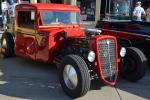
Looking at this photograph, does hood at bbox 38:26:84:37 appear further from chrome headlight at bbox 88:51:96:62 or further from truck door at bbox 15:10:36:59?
chrome headlight at bbox 88:51:96:62

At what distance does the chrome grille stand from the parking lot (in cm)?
35

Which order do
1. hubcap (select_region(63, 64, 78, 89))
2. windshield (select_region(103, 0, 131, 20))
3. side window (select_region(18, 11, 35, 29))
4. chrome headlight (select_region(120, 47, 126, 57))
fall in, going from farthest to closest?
windshield (select_region(103, 0, 131, 20))
side window (select_region(18, 11, 35, 29))
chrome headlight (select_region(120, 47, 126, 57))
hubcap (select_region(63, 64, 78, 89))

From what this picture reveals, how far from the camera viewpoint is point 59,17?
28.0 feet

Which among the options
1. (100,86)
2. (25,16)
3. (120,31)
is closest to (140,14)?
(120,31)

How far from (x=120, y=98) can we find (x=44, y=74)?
223 centimetres

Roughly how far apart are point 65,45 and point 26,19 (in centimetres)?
164

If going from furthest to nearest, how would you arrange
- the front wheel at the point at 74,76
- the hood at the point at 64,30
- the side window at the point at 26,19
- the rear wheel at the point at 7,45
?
the rear wheel at the point at 7,45 → the side window at the point at 26,19 → the hood at the point at 64,30 → the front wheel at the point at 74,76

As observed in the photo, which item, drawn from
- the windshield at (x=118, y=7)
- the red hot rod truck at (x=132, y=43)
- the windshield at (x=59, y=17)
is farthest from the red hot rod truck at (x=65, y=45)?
the windshield at (x=118, y=7)

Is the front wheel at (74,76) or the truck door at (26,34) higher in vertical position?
the truck door at (26,34)

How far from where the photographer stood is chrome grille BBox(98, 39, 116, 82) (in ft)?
21.9

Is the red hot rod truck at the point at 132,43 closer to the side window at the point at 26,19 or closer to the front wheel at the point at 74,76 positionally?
the front wheel at the point at 74,76

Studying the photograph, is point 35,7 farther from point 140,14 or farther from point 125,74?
point 140,14

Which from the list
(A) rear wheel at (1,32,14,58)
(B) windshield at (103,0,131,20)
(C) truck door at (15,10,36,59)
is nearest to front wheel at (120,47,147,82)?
(C) truck door at (15,10,36,59)

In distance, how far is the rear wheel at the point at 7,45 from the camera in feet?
31.0
